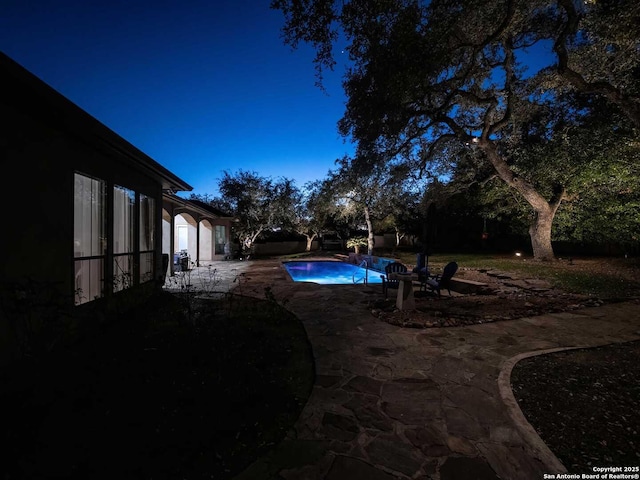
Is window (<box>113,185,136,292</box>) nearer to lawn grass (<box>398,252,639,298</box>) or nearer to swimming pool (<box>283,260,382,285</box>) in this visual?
swimming pool (<box>283,260,382,285</box>)

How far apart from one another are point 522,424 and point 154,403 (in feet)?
11.2

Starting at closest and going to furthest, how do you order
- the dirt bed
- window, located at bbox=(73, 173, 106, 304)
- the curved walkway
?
the curved walkway, window, located at bbox=(73, 173, 106, 304), the dirt bed

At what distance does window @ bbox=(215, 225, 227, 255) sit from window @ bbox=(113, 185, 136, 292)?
558 inches

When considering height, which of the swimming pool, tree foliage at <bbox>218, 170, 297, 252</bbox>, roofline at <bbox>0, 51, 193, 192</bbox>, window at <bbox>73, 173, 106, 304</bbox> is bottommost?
the swimming pool

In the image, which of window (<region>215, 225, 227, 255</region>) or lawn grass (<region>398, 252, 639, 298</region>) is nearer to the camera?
lawn grass (<region>398, 252, 639, 298</region>)

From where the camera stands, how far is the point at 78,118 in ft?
11.8

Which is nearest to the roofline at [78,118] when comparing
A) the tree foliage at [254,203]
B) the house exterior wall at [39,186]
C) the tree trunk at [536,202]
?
the house exterior wall at [39,186]

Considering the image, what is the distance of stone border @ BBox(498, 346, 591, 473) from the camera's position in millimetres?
2260

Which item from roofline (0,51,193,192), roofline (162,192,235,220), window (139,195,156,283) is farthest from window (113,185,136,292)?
roofline (162,192,235,220)

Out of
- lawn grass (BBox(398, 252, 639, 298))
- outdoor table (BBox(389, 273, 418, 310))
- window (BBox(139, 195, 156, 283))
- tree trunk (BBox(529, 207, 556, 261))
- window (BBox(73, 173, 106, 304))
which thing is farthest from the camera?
tree trunk (BBox(529, 207, 556, 261))

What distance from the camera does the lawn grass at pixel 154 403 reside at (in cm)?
226

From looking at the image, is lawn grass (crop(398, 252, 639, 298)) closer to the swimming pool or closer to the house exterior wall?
the swimming pool

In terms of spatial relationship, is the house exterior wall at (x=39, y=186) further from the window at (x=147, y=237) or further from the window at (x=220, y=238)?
the window at (x=220, y=238)

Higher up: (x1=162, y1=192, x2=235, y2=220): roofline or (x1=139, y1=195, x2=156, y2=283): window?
(x1=162, y1=192, x2=235, y2=220): roofline
